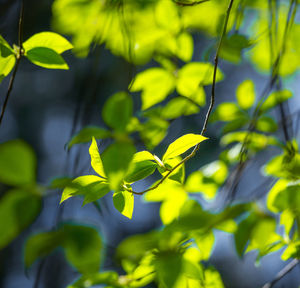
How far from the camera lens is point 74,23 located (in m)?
0.93

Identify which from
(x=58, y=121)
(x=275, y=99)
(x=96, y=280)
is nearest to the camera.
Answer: (x=96, y=280)

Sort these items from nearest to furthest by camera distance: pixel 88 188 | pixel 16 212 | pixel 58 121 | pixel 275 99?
pixel 16 212, pixel 88 188, pixel 275 99, pixel 58 121

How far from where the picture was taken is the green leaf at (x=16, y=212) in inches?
12.5

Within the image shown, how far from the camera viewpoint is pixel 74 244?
1.14 feet

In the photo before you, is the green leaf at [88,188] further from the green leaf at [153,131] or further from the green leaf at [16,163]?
the green leaf at [153,131]

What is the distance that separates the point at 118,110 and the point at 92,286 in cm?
35

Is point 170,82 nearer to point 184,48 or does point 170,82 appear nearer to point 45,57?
point 184,48

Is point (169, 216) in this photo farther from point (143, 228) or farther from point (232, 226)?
point (143, 228)

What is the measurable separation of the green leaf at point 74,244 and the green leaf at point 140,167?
0.41ft

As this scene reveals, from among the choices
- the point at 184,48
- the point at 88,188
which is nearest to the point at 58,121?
the point at 184,48

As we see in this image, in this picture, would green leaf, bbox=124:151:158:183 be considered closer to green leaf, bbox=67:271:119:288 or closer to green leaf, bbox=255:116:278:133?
green leaf, bbox=67:271:119:288

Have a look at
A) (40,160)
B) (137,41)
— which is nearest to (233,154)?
(137,41)

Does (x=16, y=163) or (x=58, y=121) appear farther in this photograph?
(x=58, y=121)

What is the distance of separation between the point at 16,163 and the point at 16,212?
0.05 metres
